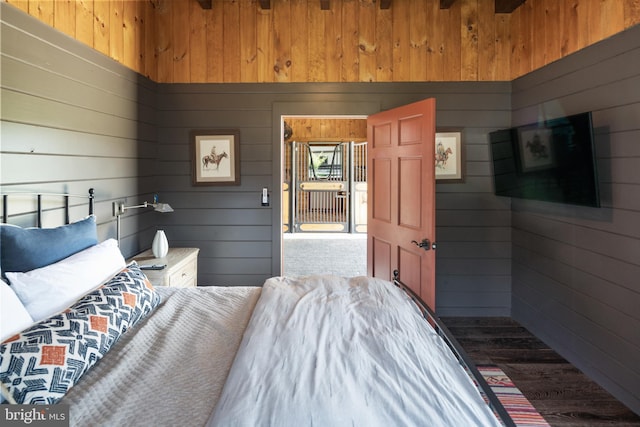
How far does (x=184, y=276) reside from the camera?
315cm

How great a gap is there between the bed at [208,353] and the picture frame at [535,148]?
1.72 metres

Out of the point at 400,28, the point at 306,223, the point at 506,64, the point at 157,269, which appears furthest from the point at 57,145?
the point at 306,223

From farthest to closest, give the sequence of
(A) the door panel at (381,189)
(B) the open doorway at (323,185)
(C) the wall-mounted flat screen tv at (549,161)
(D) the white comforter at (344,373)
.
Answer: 1. (B) the open doorway at (323,185)
2. (A) the door panel at (381,189)
3. (C) the wall-mounted flat screen tv at (549,161)
4. (D) the white comforter at (344,373)

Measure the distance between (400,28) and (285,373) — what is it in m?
3.48

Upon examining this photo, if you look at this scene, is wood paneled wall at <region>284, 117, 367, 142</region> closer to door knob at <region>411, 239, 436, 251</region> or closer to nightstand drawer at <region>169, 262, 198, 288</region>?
nightstand drawer at <region>169, 262, 198, 288</region>

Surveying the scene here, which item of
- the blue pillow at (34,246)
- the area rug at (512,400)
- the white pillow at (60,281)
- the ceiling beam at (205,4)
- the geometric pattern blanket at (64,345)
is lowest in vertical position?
the area rug at (512,400)

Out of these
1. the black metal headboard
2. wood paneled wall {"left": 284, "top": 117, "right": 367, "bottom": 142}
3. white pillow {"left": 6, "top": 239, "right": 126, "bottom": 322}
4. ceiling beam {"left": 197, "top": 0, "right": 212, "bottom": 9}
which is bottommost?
white pillow {"left": 6, "top": 239, "right": 126, "bottom": 322}

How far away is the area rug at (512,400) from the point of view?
217 cm

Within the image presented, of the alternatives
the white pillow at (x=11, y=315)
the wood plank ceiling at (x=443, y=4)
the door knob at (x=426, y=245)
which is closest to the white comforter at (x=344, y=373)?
the white pillow at (x=11, y=315)

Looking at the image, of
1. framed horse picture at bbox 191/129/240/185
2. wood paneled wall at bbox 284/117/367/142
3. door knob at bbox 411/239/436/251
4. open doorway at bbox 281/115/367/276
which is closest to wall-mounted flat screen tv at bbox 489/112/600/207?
door knob at bbox 411/239/436/251

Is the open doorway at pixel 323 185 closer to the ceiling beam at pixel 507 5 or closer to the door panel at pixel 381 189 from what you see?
→ the door panel at pixel 381 189

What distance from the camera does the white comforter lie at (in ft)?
3.22

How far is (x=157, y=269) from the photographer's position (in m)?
2.72

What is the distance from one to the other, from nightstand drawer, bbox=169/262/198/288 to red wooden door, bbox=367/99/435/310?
171 centimetres
